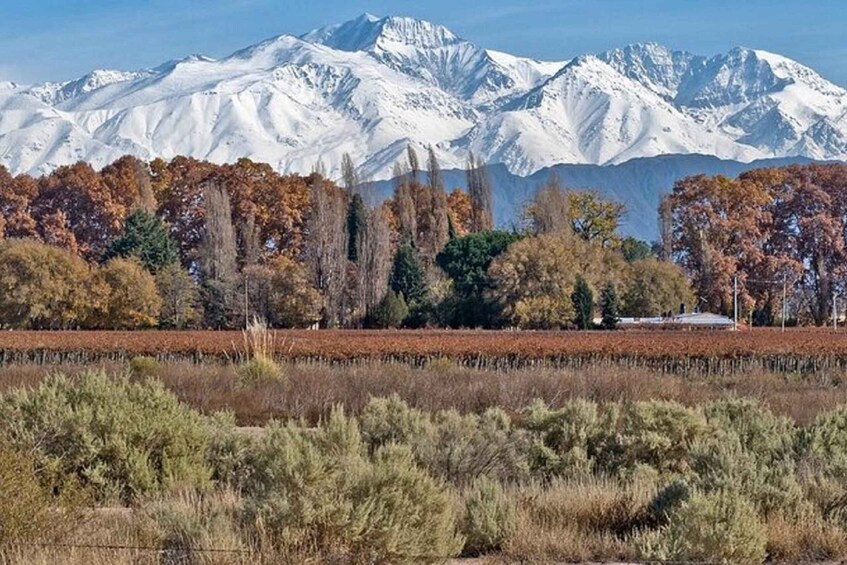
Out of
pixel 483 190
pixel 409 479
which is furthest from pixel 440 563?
pixel 483 190

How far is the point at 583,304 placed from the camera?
6431 centimetres

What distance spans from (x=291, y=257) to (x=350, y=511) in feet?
235

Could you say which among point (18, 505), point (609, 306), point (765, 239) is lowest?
point (609, 306)

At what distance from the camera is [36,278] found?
61156mm

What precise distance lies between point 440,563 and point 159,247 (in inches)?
2515

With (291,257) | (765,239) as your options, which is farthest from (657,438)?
(765,239)

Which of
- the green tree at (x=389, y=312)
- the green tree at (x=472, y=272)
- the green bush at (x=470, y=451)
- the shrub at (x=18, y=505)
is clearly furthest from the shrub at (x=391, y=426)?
the green tree at (x=389, y=312)

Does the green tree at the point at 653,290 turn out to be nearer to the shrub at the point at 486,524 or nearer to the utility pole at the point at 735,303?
the utility pole at the point at 735,303

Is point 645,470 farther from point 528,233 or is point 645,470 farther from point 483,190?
point 483,190

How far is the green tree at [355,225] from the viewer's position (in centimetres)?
7488

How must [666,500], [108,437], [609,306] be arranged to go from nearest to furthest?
[666,500] → [108,437] → [609,306]

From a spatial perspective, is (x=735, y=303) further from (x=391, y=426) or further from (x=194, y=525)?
(x=194, y=525)

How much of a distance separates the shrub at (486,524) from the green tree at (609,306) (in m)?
56.3

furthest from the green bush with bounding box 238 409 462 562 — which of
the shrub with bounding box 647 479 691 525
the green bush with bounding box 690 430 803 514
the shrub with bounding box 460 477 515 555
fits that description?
the green bush with bounding box 690 430 803 514
